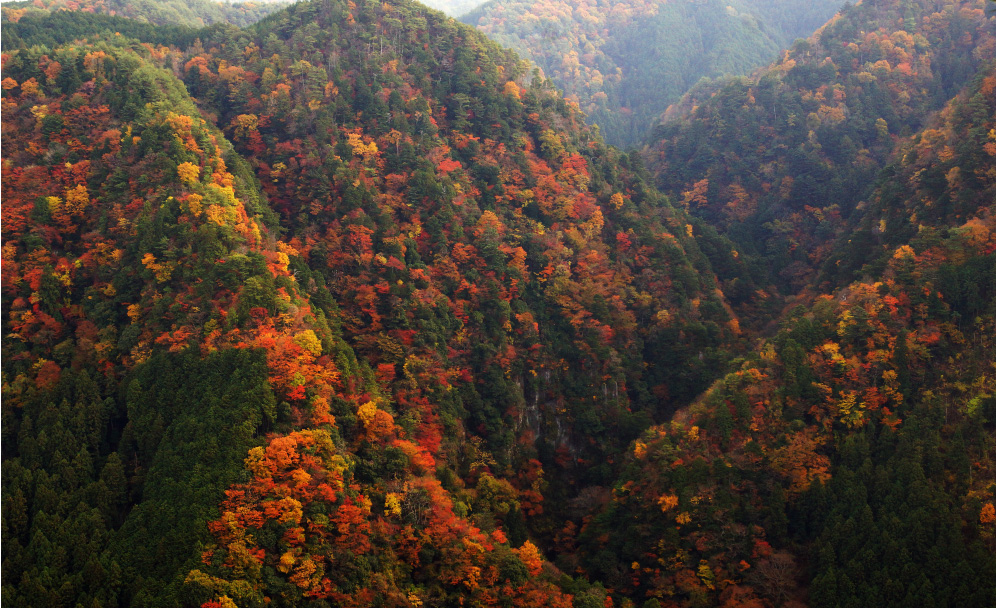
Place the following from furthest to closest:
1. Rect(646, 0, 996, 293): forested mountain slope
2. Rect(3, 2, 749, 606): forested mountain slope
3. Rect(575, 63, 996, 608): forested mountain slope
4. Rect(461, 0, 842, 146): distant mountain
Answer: Rect(461, 0, 842, 146): distant mountain, Rect(646, 0, 996, 293): forested mountain slope, Rect(575, 63, 996, 608): forested mountain slope, Rect(3, 2, 749, 606): forested mountain slope

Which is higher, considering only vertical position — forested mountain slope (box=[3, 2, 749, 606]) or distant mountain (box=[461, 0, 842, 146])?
distant mountain (box=[461, 0, 842, 146])

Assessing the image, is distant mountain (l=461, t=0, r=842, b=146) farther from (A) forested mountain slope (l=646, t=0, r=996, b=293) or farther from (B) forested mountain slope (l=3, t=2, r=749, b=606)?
(B) forested mountain slope (l=3, t=2, r=749, b=606)

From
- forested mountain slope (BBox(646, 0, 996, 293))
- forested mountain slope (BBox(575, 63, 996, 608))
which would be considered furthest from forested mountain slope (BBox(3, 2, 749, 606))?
forested mountain slope (BBox(646, 0, 996, 293))

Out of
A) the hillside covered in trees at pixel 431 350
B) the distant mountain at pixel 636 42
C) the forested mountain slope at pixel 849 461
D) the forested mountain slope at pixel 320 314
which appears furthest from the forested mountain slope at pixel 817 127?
the distant mountain at pixel 636 42

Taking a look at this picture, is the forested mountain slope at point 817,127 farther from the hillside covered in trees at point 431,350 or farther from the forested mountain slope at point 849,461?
the forested mountain slope at point 849,461

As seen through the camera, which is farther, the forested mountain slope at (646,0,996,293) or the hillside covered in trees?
the forested mountain slope at (646,0,996,293)

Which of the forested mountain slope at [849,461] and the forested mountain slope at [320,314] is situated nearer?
the forested mountain slope at [320,314]
